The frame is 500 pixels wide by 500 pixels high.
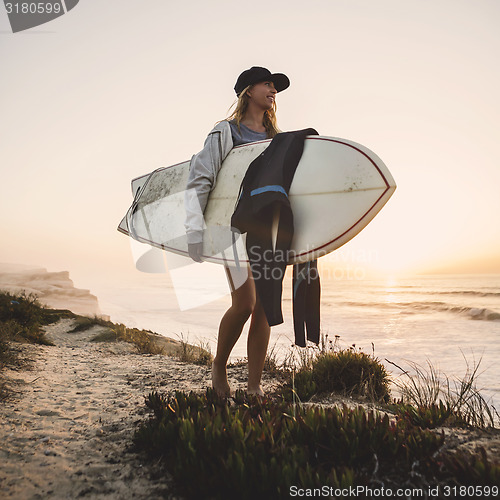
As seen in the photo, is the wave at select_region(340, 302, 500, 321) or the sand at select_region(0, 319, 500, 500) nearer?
the sand at select_region(0, 319, 500, 500)

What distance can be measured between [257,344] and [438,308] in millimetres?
20088

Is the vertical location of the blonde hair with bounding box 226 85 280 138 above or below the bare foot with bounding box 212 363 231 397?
above

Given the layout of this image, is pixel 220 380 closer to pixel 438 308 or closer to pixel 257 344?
pixel 257 344

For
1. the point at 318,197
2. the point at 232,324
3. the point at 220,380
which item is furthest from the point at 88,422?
the point at 318,197

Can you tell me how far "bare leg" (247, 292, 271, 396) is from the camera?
278 centimetres

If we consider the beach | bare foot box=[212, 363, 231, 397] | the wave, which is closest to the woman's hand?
bare foot box=[212, 363, 231, 397]

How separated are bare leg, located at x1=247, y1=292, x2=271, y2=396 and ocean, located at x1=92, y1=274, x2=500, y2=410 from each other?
0.76 meters

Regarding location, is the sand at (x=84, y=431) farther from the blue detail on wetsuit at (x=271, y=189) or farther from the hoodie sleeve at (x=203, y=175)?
the blue detail on wetsuit at (x=271, y=189)

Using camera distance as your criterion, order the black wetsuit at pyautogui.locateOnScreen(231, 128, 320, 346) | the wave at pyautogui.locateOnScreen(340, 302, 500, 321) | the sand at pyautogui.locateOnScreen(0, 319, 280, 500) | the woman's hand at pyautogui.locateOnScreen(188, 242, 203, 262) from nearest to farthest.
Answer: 1. the sand at pyautogui.locateOnScreen(0, 319, 280, 500)
2. the black wetsuit at pyautogui.locateOnScreen(231, 128, 320, 346)
3. the woman's hand at pyautogui.locateOnScreen(188, 242, 203, 262)
4. the wave at pyautogui.locateOnScreen(340, 302, 500, 321)

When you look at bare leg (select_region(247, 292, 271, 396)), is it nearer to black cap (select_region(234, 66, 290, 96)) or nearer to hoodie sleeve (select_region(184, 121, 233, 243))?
hoodie sleeve (select_region(184, 121, 233, 243))

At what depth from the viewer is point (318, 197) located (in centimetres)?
290

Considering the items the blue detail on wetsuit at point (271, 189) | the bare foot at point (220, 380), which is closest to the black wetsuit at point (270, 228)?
the blue detail on wetsuit at point (271, 189)

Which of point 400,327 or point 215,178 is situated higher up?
point 215,178

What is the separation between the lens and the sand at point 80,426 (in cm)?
170
